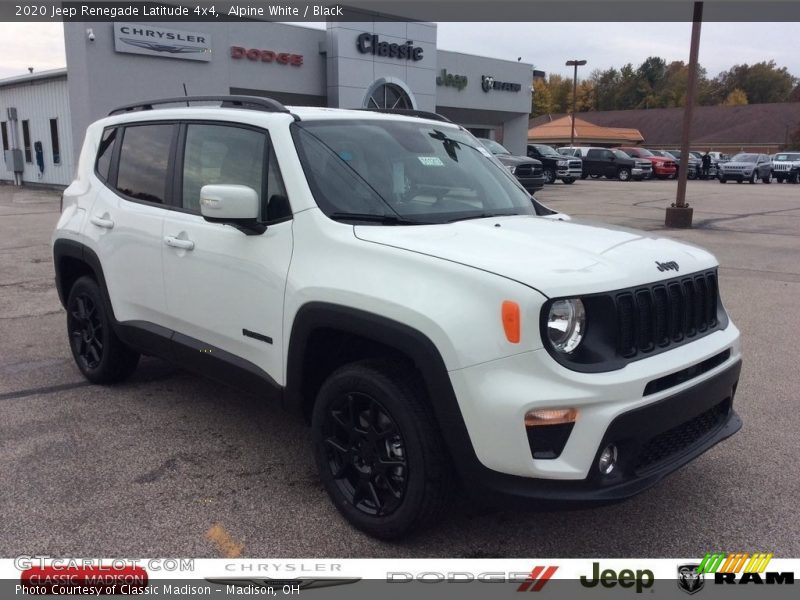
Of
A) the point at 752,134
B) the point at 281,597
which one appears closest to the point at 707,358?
the point at 281,597

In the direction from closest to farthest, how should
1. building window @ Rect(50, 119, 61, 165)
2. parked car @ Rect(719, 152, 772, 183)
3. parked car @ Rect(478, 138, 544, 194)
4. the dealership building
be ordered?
the dealership building → parked car @ Rect(478, 138, 544, 194) → building window @ Rect(50, 119, 61, 165) → parked car @ Rect(719, 152, 772, 183)

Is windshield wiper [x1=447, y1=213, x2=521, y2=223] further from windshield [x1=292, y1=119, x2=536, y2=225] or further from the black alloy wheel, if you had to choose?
the black alloy wheel

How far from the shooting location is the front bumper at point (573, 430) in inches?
108

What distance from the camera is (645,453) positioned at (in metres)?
3.01

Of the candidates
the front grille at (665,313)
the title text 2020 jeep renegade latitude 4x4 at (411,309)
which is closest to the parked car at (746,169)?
the title text 2020 jeep renegade latitude 4x4 at (411,309)

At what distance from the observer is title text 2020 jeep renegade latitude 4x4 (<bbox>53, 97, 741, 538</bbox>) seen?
2.78 meters

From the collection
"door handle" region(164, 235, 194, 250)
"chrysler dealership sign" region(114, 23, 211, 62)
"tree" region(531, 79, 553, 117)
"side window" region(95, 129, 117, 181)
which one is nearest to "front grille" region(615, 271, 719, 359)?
"door handle" region(164, 235, 194, 250)

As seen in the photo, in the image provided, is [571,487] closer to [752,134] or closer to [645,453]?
[645,453]

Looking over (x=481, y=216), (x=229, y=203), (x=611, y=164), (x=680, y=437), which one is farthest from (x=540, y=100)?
(x=680, y=437)

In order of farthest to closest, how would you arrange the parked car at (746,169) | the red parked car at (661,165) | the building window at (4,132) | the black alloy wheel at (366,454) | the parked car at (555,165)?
the red parked car at (661,165)
the parked car at (746,169)
the parked car at (555,165)
the building window at (4,132)
the black alloy wheel at (366,454)

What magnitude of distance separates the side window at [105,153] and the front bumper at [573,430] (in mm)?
3374

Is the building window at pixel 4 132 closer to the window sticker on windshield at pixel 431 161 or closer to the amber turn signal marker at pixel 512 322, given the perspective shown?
the window sticker on windshield at pixel 431 161

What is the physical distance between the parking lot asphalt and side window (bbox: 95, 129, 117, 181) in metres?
1.53

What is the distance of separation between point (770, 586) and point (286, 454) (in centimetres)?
248
